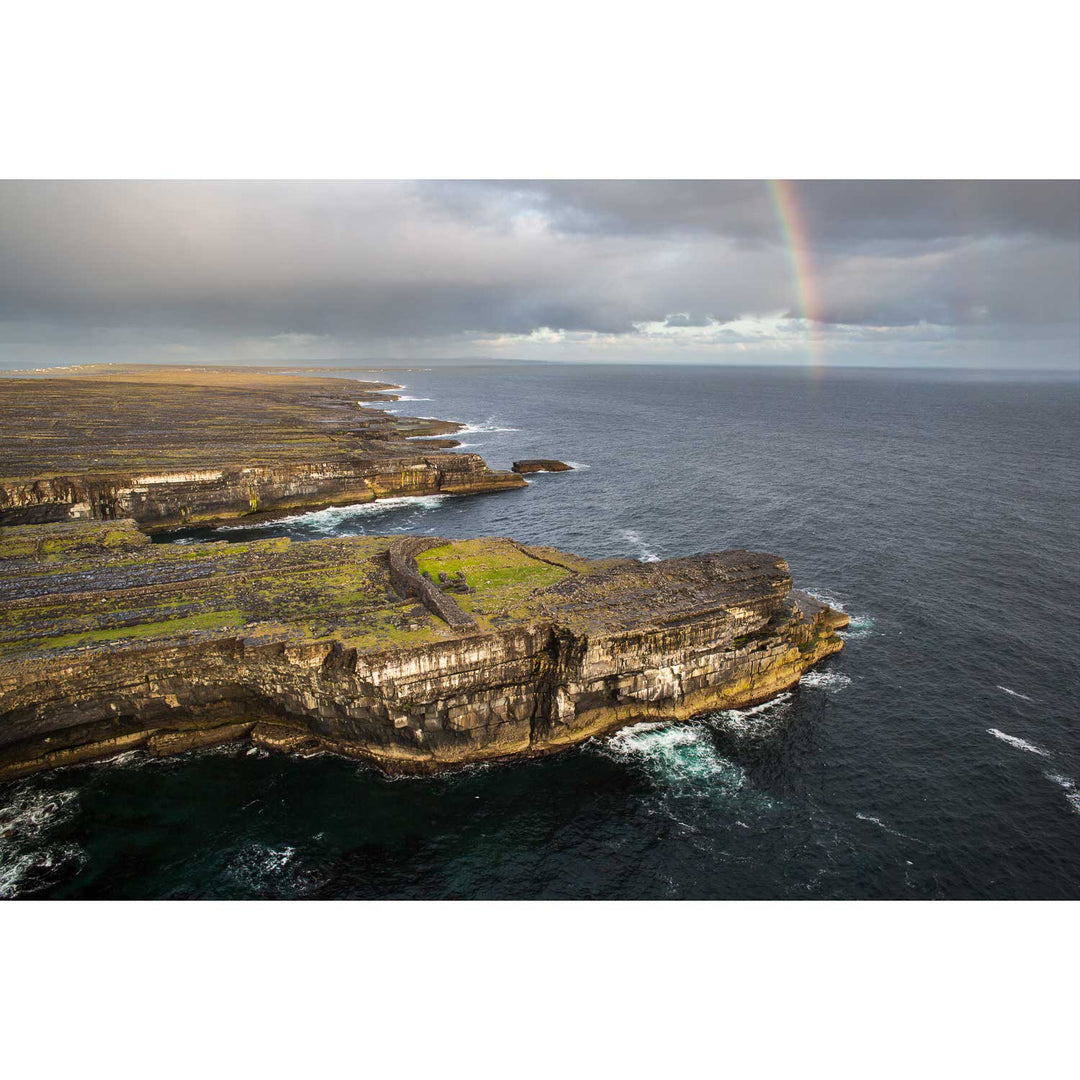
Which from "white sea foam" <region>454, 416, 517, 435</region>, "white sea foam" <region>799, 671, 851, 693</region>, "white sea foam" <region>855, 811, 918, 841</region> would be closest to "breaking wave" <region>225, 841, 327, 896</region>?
"white sea foam" <region>855, 811, 918, 841</region>

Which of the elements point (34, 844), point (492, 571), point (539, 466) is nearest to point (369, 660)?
point (492, 571)

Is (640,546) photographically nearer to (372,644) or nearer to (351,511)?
(372,644)

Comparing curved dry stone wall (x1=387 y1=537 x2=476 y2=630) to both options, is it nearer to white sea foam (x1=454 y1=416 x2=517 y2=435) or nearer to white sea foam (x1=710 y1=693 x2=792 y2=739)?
white sea foam (x1=710 y1=693 x2=792 y2=739)

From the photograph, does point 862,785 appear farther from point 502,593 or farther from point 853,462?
point 853,462

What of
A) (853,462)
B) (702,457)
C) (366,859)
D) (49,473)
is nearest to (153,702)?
(366,859)

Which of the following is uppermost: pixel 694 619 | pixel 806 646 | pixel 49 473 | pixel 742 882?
pixel 49 473

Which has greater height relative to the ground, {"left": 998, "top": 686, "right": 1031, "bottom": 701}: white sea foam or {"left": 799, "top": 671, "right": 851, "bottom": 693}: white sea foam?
{"left": 998, "top": 686, "right": 1031, "bottom": 701}: white sea foam
